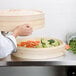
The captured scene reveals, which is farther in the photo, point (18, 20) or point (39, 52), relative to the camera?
point (39, 52)

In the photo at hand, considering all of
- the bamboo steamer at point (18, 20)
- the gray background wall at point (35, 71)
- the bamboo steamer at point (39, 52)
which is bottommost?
the gray background wall at point (35, 71)

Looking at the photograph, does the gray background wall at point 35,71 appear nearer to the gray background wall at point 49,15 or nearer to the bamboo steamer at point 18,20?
the gray background wall at point 49,15

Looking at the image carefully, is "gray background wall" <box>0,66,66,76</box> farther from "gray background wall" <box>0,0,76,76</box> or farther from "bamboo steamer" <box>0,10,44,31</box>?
"bamboo steamer" <box>0,10,44,31</box>

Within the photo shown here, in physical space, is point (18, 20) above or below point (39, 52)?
above

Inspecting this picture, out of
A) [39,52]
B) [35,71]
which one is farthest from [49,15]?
[39,52]

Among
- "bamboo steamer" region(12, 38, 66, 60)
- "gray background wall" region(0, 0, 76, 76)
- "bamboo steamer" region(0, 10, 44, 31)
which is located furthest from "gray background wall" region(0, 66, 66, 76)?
"bamboo steamer" region(0, 10, 44, 31)

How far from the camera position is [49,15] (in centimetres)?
167

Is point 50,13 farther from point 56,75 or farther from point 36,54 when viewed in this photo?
point 36,54

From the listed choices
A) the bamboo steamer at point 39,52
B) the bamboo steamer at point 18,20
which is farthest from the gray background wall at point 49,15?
the bamboo steamer at point 18,20

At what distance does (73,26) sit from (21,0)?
1.53ft

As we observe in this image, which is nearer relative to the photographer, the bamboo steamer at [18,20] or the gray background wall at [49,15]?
the bamboo steamer at [18,20]

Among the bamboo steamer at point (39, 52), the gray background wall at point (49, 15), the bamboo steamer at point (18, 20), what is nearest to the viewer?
the bamboo steamer at point (18, 20)

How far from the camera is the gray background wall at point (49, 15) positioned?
1660mm

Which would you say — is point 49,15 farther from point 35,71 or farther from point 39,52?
point 39,52
